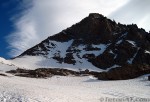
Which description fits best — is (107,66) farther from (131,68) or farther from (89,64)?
(131,68)

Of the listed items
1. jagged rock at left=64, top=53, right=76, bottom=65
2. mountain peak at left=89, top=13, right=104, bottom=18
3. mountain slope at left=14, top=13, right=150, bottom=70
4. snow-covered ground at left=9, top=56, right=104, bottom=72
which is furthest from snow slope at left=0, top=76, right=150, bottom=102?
mountain peak at left=89, top=13, right=104, bottom=18

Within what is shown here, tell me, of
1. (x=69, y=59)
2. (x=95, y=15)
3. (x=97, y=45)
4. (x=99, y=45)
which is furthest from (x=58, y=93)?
(x=95, y=15)

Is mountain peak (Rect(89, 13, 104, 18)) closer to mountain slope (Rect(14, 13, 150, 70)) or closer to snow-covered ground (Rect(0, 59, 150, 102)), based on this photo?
mountain slope (Rect(14, 13, 150, 70))

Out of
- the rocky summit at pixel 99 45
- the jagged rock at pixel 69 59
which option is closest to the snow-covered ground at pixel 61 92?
the rocky summit at pixel 99 45

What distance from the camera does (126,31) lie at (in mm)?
123500

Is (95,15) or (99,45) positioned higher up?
(95,15)

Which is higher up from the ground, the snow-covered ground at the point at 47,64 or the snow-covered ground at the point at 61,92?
the snow-covered ground at the point at 47,64

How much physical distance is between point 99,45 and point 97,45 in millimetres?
994

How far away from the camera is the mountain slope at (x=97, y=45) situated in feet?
350

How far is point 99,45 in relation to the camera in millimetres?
121375

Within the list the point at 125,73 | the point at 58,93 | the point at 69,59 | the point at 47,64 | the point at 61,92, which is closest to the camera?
the point at 58,93

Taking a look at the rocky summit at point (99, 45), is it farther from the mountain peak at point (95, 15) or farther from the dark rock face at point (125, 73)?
the dark rock face at point (125, 73)

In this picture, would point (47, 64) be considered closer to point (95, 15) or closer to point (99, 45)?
point (99, 45)

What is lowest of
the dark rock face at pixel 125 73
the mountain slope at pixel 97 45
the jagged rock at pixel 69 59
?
the dark rock face at pixel 125 73
